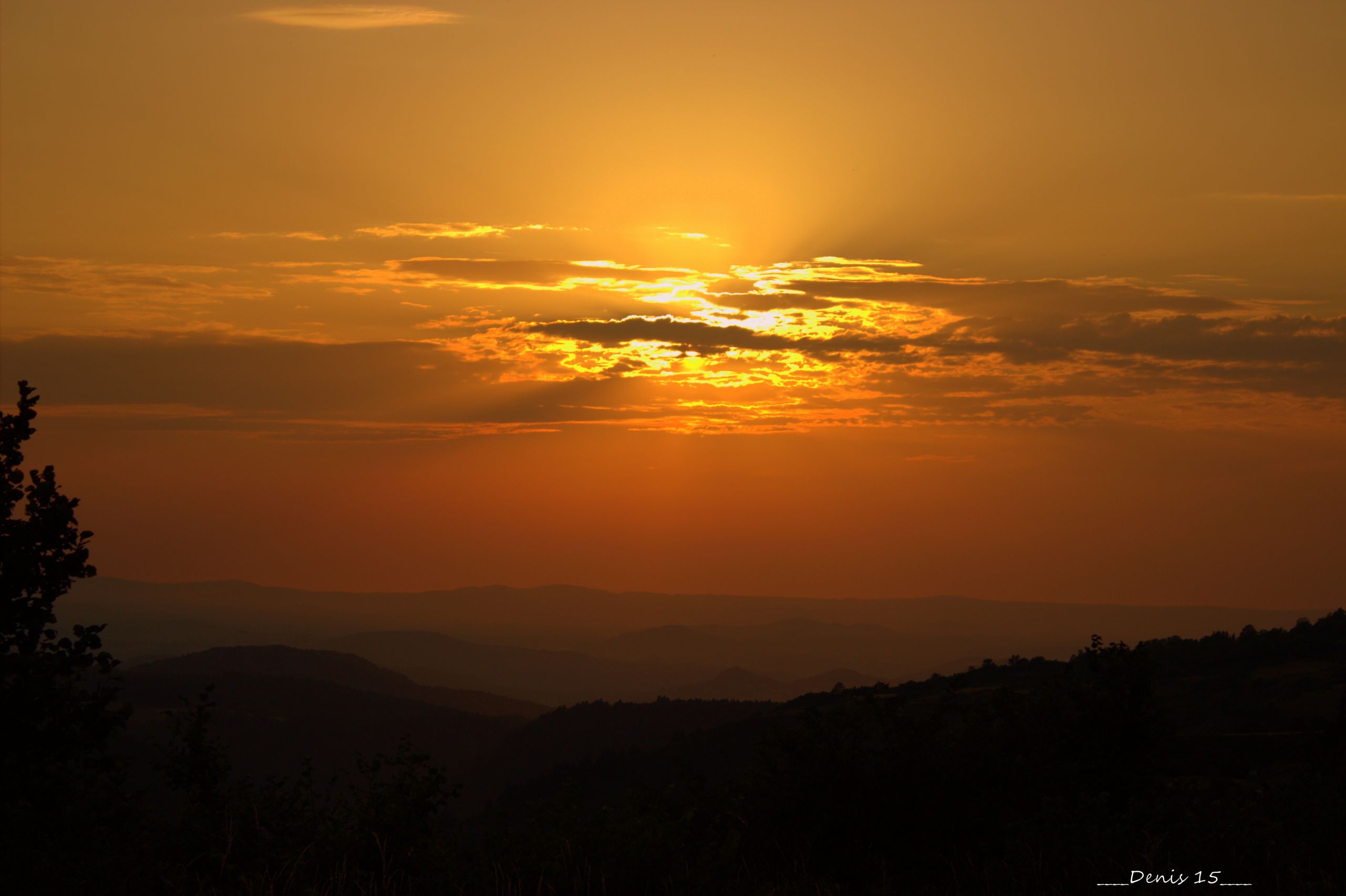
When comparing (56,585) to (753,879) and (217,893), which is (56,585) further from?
(753,879)

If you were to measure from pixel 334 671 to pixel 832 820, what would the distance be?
443ft

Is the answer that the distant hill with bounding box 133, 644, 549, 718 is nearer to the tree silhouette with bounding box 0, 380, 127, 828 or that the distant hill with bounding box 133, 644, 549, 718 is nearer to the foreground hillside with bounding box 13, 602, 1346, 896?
the foreground hillside with bounding box 13, 602, 1346, 896

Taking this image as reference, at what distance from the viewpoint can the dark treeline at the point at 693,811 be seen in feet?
33.3

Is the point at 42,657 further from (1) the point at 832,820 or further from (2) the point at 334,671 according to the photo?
(2) the point at 334,671

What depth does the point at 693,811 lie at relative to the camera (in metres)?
11.6

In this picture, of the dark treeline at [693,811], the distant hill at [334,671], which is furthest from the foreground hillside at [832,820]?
the distant hill at [334,671]

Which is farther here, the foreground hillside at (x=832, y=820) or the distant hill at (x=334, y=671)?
the distant hill at (x=334, y=671)

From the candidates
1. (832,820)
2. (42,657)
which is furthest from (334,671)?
(42,657)

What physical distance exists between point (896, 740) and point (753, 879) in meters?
6.10

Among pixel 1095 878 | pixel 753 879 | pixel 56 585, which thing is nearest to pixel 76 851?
pixel 56 585

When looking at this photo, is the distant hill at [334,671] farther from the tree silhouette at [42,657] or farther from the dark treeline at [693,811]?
the tree silhouette at [42,657]

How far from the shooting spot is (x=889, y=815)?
51.7 ft

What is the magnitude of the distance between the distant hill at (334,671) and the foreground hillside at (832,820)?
108761 millimetres

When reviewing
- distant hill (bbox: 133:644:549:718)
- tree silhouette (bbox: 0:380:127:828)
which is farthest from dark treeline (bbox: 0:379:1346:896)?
distant hill (bbox: 133:644:549:718)
